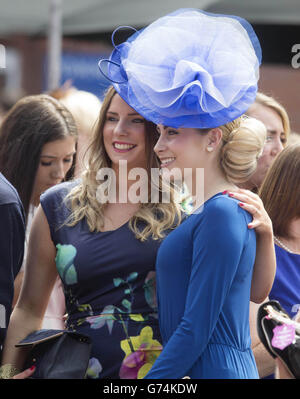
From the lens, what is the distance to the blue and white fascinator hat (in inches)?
71.9

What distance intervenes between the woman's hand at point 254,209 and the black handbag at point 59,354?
0.65 meters

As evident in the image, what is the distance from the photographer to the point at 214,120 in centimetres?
184

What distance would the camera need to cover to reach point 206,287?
168 centimetres

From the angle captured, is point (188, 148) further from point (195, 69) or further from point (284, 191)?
point (284, 191)

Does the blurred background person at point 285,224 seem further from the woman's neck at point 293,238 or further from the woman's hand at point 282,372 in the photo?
the woman's hand at point 282,372

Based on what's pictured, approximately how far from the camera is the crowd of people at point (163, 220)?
5.72 feet

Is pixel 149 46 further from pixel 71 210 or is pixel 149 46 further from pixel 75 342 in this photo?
pixel 75 342

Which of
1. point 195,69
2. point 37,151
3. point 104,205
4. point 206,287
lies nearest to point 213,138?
point 195,69

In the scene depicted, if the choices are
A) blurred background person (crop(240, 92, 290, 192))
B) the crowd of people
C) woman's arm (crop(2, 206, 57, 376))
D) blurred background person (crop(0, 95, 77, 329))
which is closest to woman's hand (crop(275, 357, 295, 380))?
the crowd of people

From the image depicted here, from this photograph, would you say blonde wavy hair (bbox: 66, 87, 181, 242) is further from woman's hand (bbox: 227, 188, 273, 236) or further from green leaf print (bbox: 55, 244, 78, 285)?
woman's hand (bbox: 227, 188, 273, 236)

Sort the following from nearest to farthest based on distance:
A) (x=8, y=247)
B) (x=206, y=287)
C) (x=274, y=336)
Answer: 1. (x=206, y=287)
2. (x=8, y=247)
3. (x=274, y=336)

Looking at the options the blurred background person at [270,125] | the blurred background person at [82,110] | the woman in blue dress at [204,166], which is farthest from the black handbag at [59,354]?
the blurred background person at [270,125]

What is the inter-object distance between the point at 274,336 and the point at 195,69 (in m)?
0.89
